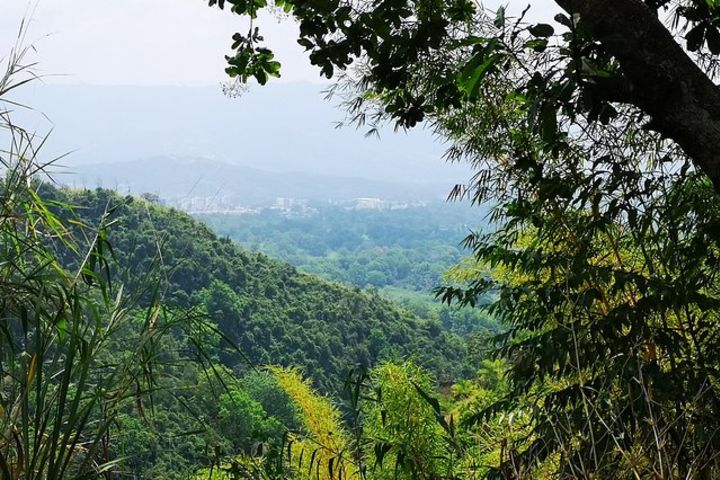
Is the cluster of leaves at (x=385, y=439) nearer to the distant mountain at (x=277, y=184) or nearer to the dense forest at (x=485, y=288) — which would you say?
the dense forest at (x=485, y=288)

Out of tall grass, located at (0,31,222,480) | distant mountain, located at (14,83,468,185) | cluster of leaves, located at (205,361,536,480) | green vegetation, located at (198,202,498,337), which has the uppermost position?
distant mountain, located at (14,83,468,185)

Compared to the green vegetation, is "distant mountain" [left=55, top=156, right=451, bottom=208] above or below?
above

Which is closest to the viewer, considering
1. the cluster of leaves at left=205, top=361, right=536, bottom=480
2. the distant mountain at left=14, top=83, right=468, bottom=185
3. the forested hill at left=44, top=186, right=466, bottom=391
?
the cluster of leaves at left=205, top=361, right=536, bottom=480

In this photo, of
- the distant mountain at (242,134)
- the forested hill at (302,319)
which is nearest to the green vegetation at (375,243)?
the forested hill at (302,319)

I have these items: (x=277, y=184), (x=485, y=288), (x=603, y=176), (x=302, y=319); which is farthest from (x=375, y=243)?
(x=603, y=176)

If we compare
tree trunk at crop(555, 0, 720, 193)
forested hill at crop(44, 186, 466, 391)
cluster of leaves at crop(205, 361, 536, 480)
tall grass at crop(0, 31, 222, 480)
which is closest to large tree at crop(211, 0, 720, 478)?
tree trunk at crop(555, 0, 720, 193)

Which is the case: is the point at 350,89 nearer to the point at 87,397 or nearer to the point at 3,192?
the point at 3,192

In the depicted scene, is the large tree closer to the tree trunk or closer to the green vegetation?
the tree trunk

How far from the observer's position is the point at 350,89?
265 centimetres

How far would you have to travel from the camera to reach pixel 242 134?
146500mm

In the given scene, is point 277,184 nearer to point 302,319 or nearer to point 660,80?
point 302,319

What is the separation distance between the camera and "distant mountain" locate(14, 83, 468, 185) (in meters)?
126

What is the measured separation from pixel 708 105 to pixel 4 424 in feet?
3.21

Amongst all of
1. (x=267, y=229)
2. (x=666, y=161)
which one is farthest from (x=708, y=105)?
(x=267, y=229)
